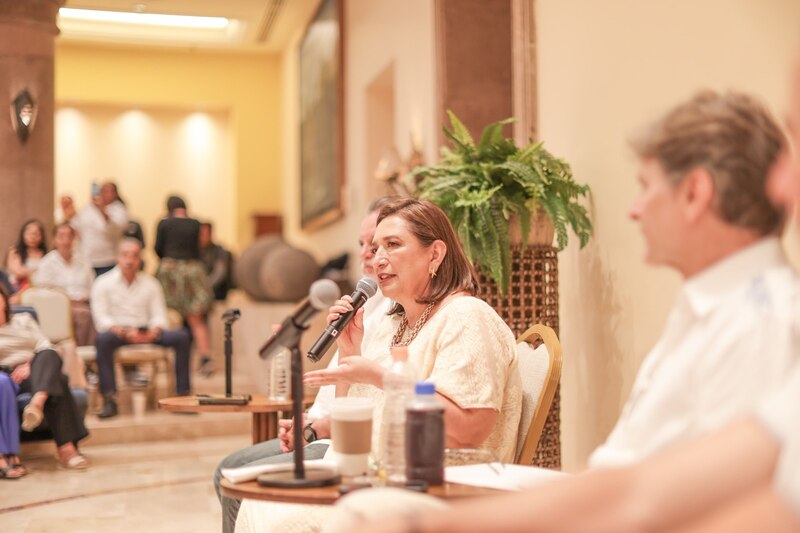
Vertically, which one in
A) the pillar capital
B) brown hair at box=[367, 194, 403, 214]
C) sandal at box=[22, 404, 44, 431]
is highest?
the pillar capital

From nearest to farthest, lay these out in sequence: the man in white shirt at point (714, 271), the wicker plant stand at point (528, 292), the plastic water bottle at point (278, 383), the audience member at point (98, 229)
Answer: the man in white shirt at point (714, 271)
the wicker plant stand at point (528, 292)
the plastic water bottle at point (278, 383)
the audience member at point (98, 229)

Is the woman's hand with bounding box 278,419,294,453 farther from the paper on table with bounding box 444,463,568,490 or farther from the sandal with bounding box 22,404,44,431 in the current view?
the sandal with bounding box 22,404,44,431

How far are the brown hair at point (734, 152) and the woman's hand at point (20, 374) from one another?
18.3 ft

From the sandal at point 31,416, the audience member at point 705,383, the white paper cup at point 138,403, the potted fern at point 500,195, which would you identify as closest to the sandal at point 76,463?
the sandal at point 31,416

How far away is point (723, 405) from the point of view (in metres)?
1.41

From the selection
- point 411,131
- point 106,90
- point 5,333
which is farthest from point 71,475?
point 106,90

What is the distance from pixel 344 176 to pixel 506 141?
6.12m

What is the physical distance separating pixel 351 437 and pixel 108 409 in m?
6.20

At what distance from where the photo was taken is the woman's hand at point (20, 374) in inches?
244

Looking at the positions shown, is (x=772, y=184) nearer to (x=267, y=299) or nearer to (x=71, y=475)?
(x=71, y=475)

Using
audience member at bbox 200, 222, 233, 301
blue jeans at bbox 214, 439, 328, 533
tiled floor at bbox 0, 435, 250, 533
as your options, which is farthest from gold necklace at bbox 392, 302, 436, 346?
audience member at bbox 200, 222, 233, 301

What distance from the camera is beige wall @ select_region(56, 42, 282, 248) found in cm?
1338

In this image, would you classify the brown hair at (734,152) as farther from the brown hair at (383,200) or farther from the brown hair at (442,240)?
the brown hair at (383,200)

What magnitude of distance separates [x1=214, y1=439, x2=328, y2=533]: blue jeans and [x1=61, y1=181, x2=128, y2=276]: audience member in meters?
6.11
